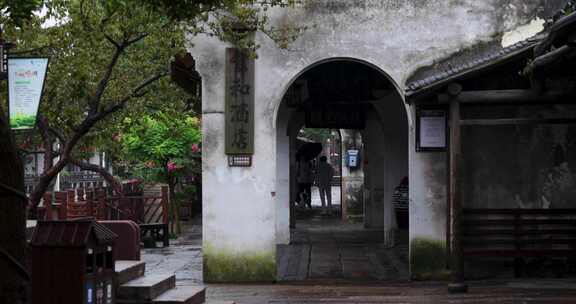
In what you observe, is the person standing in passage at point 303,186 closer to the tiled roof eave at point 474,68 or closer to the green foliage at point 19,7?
the tiled roof eave at point 474,68

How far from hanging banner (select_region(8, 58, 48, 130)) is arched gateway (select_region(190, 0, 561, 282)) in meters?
4.48

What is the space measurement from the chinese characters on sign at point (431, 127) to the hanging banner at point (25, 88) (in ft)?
19.8

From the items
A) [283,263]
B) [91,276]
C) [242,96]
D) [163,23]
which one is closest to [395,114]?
[283,263]

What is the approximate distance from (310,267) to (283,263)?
84 cm

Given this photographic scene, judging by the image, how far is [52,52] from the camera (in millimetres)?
12289

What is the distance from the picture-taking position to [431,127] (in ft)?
44.5

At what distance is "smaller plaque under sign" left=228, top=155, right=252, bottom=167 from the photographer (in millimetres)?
13836

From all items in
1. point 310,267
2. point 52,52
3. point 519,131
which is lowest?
point 310,267

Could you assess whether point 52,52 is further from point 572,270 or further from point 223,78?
point 572,270

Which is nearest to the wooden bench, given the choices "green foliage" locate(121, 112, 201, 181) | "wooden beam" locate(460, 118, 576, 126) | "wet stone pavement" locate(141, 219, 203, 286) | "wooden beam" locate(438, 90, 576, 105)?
"wooden beam" locate(460, 118, 576, 126)

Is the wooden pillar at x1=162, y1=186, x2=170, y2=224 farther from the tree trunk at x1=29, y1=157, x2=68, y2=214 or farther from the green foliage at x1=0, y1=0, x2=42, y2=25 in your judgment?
the green foliage at x1=0, y1=0, x2=42, y2=25

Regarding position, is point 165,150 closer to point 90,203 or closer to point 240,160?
point 90,203

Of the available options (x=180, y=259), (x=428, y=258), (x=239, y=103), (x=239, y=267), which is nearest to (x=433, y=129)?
(x=428, y=258)

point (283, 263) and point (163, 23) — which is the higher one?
point (163, 23)
